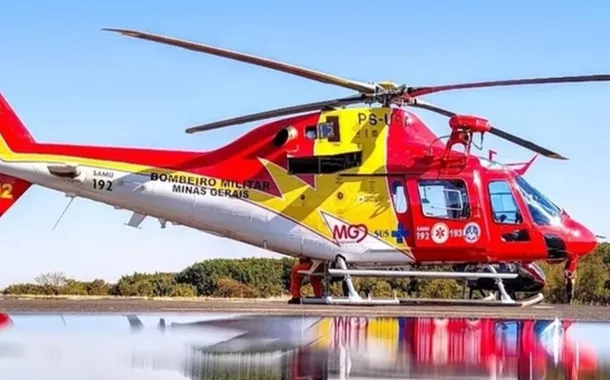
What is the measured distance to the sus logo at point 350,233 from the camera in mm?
17000

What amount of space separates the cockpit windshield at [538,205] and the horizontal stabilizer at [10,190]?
31.7ft

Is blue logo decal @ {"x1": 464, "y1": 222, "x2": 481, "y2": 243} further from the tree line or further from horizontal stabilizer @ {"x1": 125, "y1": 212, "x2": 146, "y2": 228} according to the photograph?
horizontal stabilizer @ {"x1": 125, "y1": 212, "x2": 146, "y2": 228}

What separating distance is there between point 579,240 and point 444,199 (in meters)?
3.02

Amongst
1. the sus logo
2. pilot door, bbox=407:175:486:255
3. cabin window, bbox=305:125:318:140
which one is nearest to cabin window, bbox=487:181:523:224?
pilot door, bbox=407:175:486:255

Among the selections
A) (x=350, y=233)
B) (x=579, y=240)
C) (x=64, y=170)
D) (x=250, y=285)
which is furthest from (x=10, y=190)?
(x=250, y=285)

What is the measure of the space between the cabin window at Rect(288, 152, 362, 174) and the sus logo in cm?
112

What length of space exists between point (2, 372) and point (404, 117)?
1352 centimetres

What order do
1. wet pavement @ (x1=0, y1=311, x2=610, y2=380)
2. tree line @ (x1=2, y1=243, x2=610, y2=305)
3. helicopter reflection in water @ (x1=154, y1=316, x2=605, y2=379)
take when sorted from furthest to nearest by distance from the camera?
1. tree line @ (x1=2, y1=243, x2=610, y2=305)
2. helicopter reflection in water @ (x1=154, y1=316, x2=605, y2=379)
3. wet pavement @ (x1=0, y1=311, x2=610, y2=380)

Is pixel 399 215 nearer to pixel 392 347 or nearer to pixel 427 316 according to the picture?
pixel 427 316

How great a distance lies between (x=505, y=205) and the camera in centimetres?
1742

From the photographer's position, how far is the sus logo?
669 inches

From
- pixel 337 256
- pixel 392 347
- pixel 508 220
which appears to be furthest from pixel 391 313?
pixel 392 347

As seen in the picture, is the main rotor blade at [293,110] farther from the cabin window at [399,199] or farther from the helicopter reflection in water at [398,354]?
the helicopter reflection in water at [398,354]

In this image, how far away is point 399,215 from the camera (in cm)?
1702
